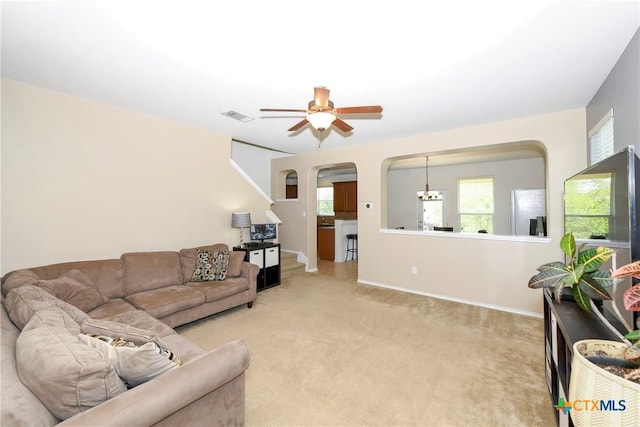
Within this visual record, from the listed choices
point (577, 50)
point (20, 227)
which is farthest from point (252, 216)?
point (577, 50)

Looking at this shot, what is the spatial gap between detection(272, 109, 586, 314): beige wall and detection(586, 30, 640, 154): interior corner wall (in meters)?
0.88

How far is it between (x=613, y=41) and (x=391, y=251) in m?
3.58

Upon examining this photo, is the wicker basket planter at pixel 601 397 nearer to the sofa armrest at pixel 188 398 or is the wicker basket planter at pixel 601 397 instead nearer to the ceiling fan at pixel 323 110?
the sofa armrest at pixel 188 398

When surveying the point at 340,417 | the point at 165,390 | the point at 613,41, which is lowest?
the point at 340,417

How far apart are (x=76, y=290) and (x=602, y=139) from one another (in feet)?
17.6

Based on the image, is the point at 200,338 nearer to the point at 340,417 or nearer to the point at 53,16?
the point at 340,417

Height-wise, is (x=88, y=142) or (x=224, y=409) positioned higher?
(x=88, y=142)

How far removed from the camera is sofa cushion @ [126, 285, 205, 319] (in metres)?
2.80

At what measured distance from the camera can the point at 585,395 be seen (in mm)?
939

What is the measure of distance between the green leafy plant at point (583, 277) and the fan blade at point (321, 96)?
6.50 ft

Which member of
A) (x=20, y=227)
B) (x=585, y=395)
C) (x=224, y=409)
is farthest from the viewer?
(x=20, y=227)

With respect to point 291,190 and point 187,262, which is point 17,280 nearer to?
point 187,262

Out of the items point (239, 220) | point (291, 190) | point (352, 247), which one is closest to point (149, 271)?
point (239, 220)

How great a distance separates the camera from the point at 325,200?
31.2 ft
